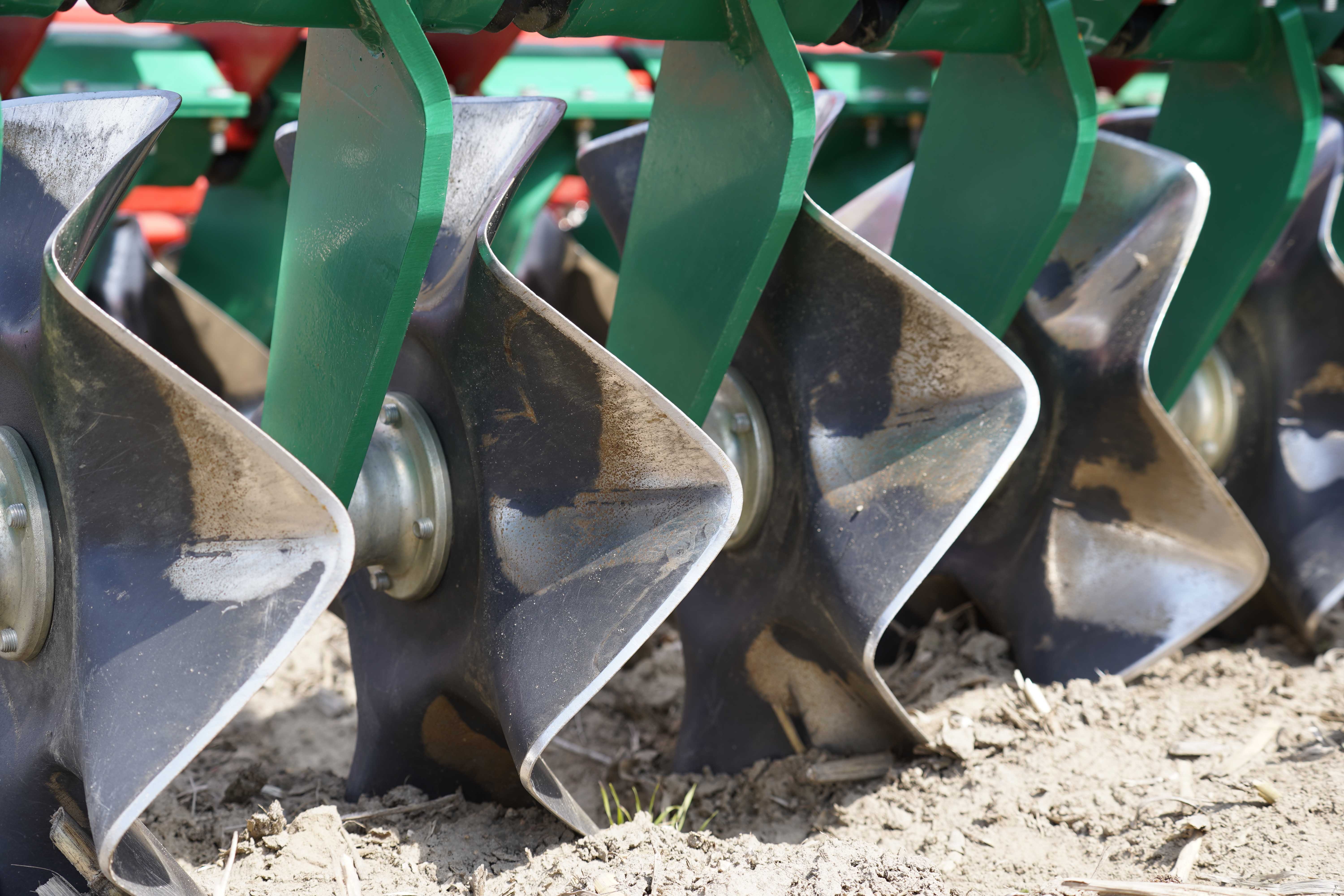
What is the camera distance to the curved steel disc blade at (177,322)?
2.23m

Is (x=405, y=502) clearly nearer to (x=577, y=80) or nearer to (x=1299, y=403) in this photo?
(x=577, y=80)

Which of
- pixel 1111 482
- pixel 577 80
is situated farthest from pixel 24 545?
pixel 577 80

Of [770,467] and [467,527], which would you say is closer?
[467,527]

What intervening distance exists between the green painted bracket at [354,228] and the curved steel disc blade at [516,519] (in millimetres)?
100

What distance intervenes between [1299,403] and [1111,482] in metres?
0.54

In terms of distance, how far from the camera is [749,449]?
170cm

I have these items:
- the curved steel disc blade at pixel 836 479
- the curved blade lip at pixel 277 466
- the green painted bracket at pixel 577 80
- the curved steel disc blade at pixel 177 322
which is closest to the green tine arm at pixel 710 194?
the curved steel disc blade at pixel 836 479

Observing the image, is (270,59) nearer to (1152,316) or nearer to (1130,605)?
(1152,316)

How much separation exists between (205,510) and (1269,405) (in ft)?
6.01

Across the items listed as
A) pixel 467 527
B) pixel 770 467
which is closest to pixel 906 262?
pixel 770 467

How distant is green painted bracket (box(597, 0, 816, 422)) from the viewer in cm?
140

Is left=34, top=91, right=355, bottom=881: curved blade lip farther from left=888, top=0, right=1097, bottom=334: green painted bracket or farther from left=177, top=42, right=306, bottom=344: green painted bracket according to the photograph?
left=177, top=42, right=306, bottom=344: green painted bracket

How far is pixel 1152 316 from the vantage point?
1.75 metres

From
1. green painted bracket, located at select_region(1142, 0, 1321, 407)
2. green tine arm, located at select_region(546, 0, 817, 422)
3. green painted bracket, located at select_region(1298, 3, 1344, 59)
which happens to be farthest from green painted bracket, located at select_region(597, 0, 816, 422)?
green painted bracket, located at select_region(1298, 3, 1344, 59)
